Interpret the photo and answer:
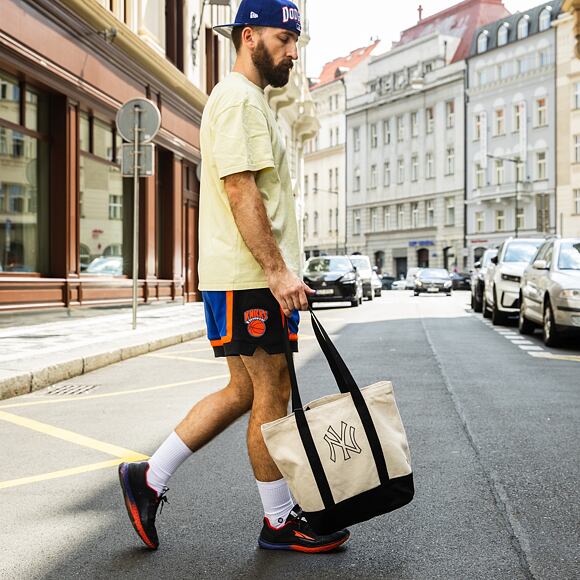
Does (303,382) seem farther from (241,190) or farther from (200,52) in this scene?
(200,52)

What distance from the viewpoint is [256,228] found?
3369 millimetres

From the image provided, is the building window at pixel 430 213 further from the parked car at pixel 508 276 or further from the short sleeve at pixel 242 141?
the short sleeve at pixel 242 141

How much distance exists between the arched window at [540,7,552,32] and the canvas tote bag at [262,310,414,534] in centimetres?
6550

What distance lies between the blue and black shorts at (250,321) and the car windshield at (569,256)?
10.4 metres

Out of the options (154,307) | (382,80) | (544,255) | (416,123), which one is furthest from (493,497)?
(382,80)

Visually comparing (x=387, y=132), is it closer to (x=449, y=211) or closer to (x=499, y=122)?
(x=449, y=211)

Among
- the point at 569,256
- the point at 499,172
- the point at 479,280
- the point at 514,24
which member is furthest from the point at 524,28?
the point at 569,256

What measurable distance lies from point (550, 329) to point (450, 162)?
6067 centimetres

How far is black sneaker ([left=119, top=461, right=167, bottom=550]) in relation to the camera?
11.6 ft

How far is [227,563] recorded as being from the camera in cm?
334

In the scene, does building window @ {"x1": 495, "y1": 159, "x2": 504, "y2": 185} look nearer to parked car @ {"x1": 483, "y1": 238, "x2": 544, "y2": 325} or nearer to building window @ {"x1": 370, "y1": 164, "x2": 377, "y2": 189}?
building window @ {"x1": 370, "y1": 164, "x2": 377, "y2": 189}

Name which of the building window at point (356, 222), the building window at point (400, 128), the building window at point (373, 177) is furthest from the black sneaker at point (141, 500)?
the building window at point (356, 222)

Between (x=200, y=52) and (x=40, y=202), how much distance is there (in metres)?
11.8

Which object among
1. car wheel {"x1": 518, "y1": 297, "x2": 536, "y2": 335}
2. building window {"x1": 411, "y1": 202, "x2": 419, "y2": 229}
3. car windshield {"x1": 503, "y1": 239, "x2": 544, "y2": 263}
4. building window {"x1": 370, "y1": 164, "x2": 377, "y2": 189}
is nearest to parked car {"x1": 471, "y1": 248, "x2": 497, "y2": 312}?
car windshield {"x1": 503, "y1": 239, "x2": 544, "y2": 263}
